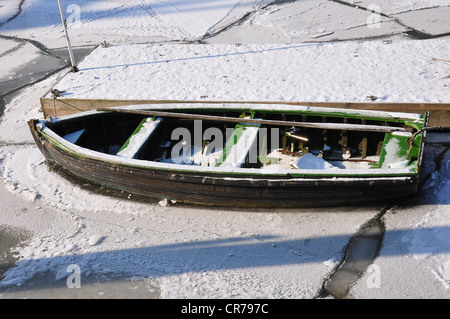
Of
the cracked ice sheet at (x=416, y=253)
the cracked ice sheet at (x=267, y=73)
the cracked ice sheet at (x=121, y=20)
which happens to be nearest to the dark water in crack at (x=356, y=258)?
the cracked ice sheet at (x=416, y=253)

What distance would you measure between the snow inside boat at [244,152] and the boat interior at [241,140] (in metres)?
0.02

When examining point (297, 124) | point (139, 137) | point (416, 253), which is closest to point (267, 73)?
point (297, 124)

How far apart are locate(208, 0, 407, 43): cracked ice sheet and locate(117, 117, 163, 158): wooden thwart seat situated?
5.46 meters

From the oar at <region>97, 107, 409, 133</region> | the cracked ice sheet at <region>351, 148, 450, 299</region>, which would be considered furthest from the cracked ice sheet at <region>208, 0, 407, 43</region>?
the cracked ice sheet at <region>351, 148, 450, 299</region>

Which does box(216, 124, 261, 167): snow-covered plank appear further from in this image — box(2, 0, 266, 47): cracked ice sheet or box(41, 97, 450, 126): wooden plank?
box(2, 0, 266, 47): cracked ice sheet

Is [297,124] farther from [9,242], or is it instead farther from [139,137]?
[9,242]

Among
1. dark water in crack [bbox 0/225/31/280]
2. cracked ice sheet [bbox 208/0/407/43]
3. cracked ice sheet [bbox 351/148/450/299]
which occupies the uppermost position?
cracked ice sheet [bbox 208/0/407/43]

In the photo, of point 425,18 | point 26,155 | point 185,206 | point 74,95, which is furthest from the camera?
point 425,18

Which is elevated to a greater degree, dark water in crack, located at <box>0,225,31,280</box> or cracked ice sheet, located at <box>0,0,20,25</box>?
cracked ice sheet, located at <box>0,0,20,25</box>

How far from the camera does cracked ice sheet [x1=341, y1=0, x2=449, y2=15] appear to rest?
43.4ft
